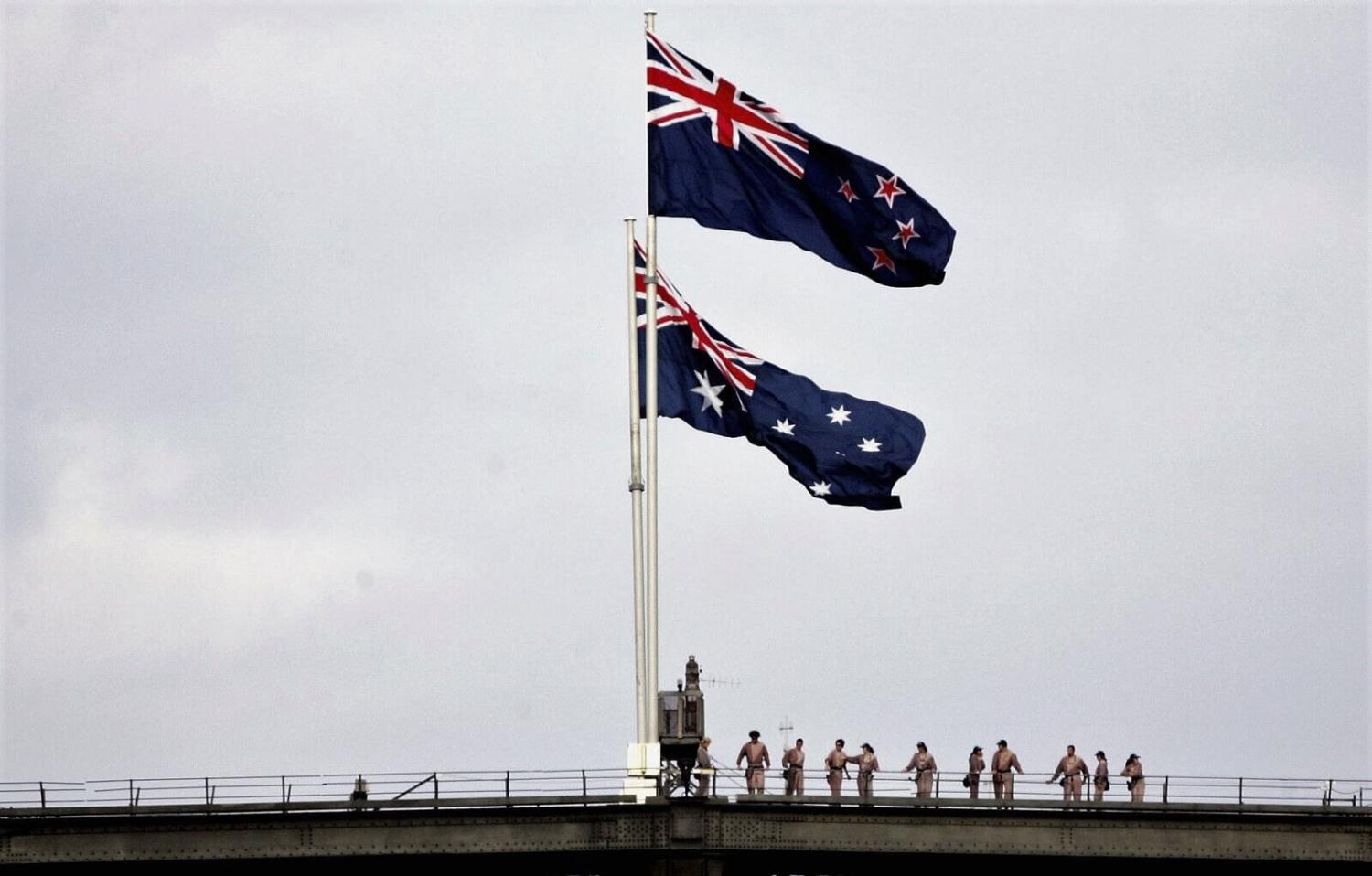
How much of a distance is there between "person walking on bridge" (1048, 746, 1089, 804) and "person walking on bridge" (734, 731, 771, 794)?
5.24 metres

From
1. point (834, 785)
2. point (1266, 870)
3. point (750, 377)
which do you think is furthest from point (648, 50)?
point (1266, 870)

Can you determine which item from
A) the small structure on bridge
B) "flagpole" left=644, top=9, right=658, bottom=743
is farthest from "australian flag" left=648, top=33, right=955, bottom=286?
the small structure on bridge

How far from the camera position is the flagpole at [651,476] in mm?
52875

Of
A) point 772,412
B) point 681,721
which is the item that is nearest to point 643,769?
point 681,721

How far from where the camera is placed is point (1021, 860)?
181ft

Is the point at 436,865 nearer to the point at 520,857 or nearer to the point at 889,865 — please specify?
the point at 520,857

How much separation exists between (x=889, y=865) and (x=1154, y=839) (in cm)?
492

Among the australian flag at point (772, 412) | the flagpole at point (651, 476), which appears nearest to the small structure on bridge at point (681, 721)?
the flagpole at point (651, 476)

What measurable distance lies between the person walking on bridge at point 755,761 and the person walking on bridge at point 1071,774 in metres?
5.24

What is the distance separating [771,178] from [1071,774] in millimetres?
12210

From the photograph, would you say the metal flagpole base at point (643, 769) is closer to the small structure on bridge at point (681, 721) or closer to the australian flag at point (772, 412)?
the small structure on bridge at point (681, 721)

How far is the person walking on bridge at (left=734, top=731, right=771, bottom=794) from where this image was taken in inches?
2157

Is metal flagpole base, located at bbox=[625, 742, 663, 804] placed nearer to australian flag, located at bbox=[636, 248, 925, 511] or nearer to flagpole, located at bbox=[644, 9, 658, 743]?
flagpole, located at bbox=[644, 9, 658, 743]

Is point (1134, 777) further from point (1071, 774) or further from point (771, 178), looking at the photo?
point (771, 178)
